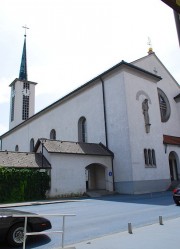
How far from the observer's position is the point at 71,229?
8586mm

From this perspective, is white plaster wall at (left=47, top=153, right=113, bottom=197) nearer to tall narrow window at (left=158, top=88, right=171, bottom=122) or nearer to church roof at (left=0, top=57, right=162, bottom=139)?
church roof at (left=0, top=57, right=162, bottom=139)

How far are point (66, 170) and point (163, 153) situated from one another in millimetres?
11597

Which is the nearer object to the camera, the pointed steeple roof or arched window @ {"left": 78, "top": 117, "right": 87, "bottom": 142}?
arched window @ {"left": 78, "top": 117, "right": 87, "bottom": 142}

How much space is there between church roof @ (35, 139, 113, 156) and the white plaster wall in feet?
1.49

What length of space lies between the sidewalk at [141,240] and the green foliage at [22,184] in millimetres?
15489

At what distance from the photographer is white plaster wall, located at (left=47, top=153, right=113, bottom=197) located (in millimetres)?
22609

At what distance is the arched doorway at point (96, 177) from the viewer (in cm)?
2723

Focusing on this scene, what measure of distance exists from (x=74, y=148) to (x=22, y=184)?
617 centimetres

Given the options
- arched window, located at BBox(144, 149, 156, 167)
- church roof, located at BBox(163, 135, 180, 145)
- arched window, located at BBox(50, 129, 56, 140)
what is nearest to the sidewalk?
arched window, located at BBox(144, 149, 156, 167)

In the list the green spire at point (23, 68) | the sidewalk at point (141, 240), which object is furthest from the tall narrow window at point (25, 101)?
the sidewalk at point (141, 240)

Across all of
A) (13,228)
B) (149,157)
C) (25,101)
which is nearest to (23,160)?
(149,157)

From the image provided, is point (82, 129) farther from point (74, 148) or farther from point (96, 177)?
point (74, 148)

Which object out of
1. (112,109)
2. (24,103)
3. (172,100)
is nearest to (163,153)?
(112,109)

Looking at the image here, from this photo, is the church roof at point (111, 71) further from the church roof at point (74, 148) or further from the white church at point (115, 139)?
the church roof at point (74, 148)
